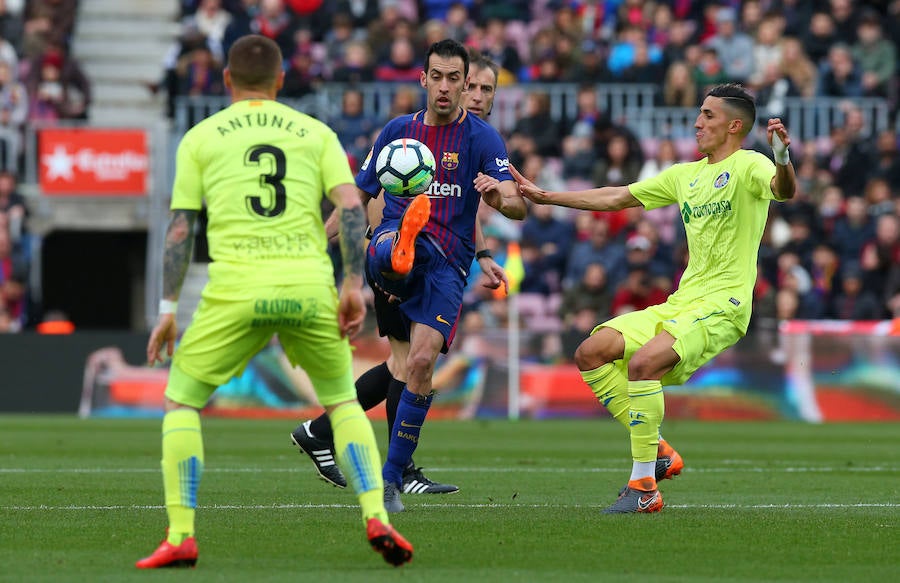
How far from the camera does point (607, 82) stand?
24156 millimetres

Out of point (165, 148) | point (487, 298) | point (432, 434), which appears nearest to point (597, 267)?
point (487, 298)

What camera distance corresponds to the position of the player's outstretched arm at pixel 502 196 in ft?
29.1

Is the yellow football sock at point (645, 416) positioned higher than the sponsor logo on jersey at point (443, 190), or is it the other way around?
the sponsor logo on jersey at point (443, 190)

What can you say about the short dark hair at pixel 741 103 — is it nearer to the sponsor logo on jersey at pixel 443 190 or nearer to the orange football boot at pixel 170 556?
the sponsor logo on jersey at pixel 443 190

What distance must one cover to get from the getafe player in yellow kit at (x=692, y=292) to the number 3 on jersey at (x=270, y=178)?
2907 millimetres

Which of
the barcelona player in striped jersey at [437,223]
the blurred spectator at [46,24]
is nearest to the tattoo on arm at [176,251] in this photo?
the barcelona player in striped jersey at [437,223]

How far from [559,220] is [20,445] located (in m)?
9.49

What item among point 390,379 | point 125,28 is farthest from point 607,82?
point 390,379

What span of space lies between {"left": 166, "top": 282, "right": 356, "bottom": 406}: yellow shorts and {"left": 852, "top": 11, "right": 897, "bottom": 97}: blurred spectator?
19.2m

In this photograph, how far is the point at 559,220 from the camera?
22.0 metres

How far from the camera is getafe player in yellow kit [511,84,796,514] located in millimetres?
8852

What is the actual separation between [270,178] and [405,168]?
2447 millimetres

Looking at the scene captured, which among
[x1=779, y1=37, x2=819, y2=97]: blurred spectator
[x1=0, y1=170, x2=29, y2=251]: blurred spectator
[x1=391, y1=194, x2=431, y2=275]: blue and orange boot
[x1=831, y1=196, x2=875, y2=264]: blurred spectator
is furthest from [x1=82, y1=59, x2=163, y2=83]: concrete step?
[x1=391, y1=194, x2=431, y2=275]: blue and orange boot

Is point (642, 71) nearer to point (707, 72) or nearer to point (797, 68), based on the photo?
point (707, 72)
